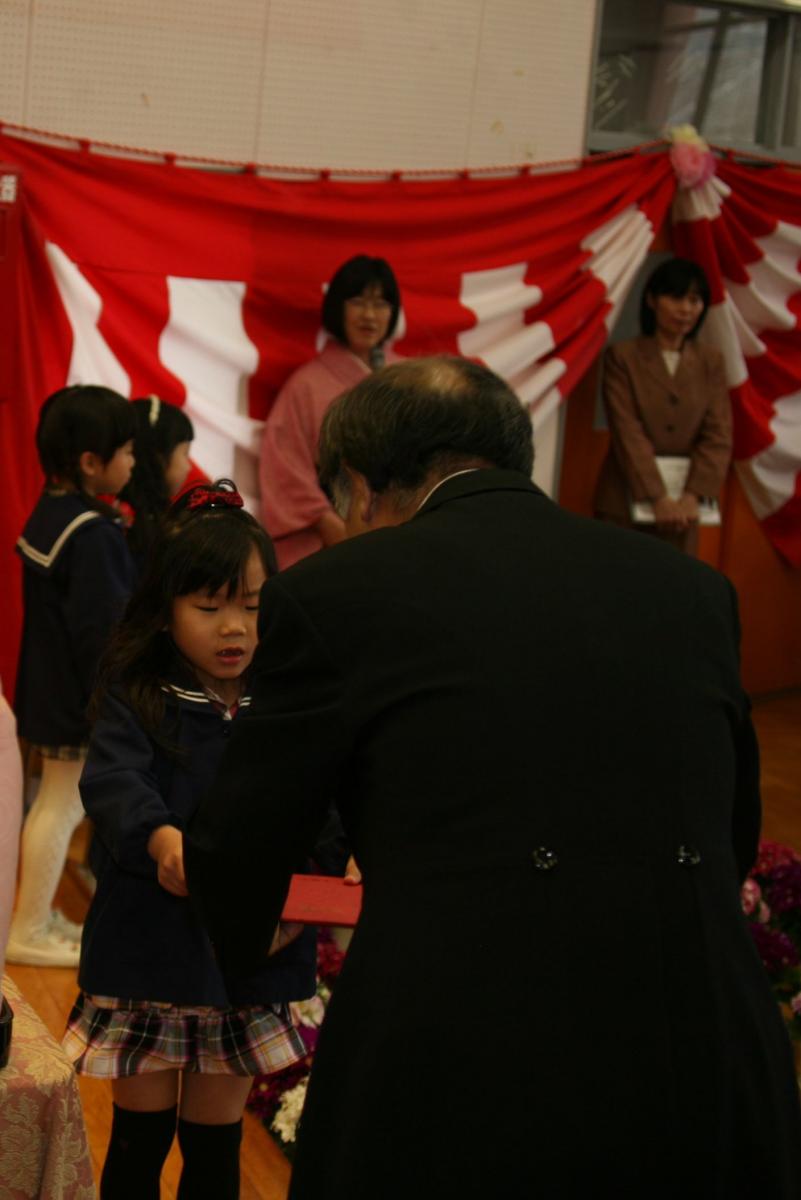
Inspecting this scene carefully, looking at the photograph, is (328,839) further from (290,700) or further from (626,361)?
(626,361)

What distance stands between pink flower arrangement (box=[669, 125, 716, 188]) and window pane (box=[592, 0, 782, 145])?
0.76 feet

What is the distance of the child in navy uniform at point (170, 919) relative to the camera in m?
1.93

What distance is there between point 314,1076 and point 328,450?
61cm

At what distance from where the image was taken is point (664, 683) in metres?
1.38

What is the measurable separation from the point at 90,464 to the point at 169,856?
5.13 ft

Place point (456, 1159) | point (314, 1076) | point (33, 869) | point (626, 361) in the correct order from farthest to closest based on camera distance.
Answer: point (626, 361), point (33, 869), point (314, 1076), point (456, 1159)

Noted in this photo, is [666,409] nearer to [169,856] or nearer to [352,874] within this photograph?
[352,874]

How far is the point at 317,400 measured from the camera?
423cm

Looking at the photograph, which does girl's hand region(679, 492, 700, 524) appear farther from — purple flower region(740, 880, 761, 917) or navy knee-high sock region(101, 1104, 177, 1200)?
navy knee-high sock region(101, 1104, 177, 1200)

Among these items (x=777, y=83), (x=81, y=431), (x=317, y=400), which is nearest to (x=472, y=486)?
(x=81, y=431)

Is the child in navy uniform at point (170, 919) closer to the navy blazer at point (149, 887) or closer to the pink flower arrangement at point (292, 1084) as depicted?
the navy blazer at point (149, 887)

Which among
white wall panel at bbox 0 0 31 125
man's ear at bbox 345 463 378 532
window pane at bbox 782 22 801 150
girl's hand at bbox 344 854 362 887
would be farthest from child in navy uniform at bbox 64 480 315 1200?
window pane at bbox 782 22 801 150

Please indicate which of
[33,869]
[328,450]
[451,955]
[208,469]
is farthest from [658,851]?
[208,469]

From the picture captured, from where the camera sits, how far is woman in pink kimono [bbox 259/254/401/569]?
4230 mm
